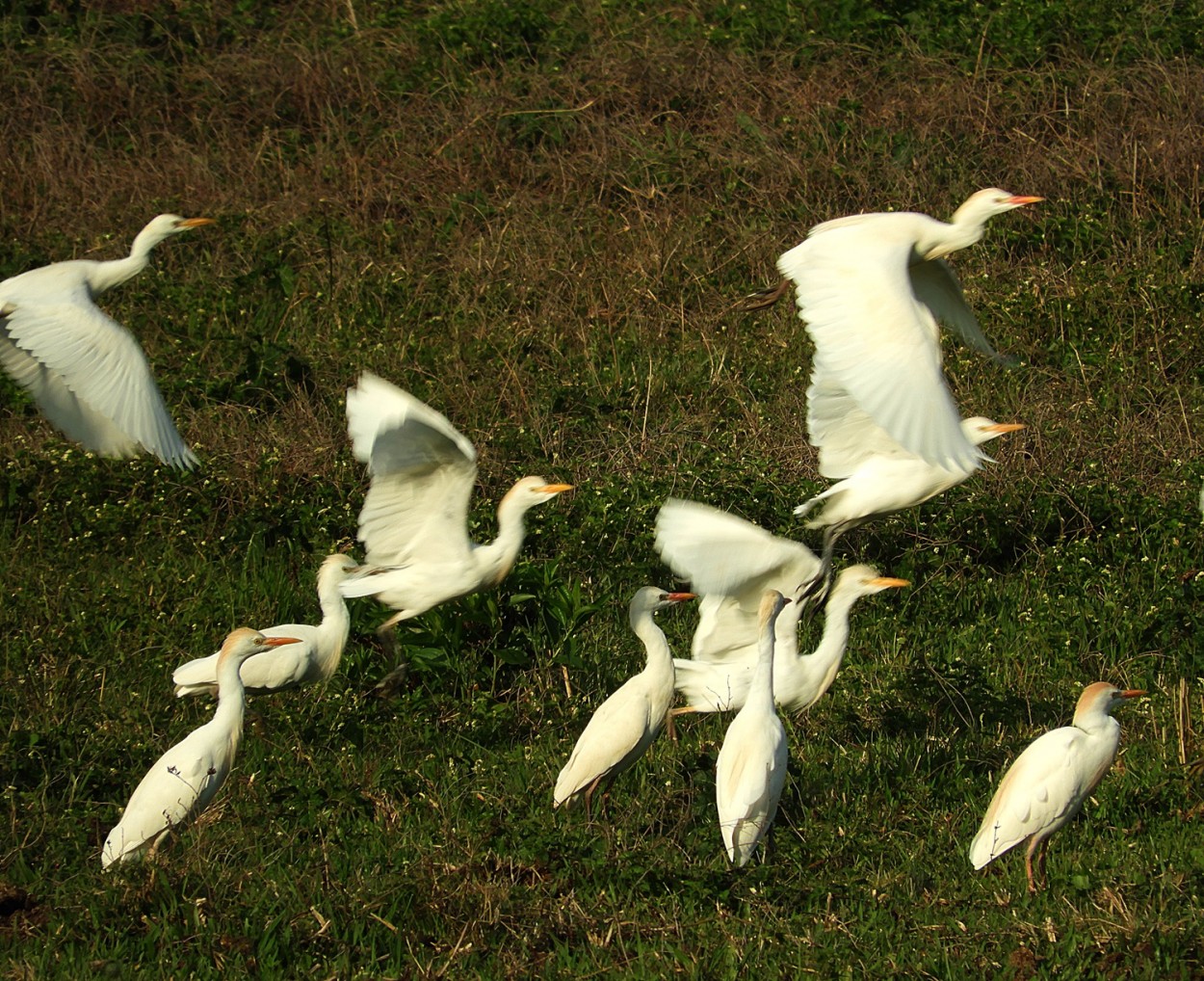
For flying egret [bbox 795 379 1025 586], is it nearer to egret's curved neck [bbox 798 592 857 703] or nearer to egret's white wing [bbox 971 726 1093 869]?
egret's curved neck [bbox 798 592 857 703]

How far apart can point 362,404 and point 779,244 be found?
13.9ft

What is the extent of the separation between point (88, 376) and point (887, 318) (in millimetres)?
2927

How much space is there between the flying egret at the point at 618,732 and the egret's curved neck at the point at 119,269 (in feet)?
10.5

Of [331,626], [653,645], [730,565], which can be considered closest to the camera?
[653,645]

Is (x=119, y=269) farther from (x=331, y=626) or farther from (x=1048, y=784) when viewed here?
(x=1048, y=784)

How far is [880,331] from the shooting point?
18.3ft

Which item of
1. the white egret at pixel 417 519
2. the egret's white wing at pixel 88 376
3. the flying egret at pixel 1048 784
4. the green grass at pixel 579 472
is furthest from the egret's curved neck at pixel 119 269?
the flying egret at pixel 1048 784

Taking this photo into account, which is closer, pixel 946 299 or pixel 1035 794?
pixel 1035 794

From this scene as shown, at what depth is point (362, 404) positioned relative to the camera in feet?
19.7

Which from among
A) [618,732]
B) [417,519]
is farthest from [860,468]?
[618,732]

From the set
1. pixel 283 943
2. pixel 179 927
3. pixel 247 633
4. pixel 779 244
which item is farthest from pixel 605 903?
pixel 779 244

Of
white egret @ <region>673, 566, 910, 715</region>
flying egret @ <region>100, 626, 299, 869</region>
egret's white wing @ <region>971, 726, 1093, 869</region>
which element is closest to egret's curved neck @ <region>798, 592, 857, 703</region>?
white egret @ <region>673, 566, 910, 715</region>

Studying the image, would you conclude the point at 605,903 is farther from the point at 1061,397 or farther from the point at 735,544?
the point at 1061,397

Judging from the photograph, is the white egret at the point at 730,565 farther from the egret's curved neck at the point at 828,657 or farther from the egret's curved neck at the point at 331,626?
the egret's curved neck at the point at 331,626
